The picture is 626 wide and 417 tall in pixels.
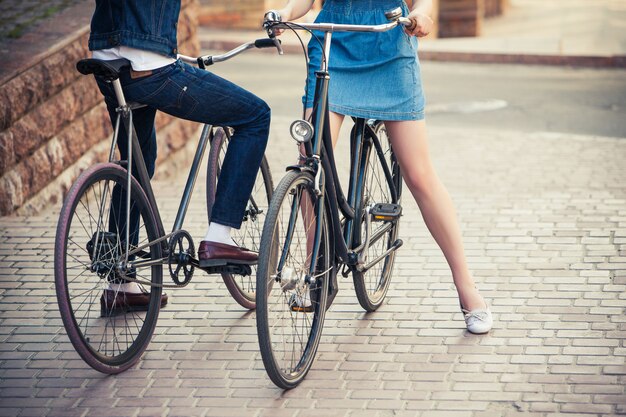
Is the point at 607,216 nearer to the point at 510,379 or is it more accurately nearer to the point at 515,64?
the point at 510,379

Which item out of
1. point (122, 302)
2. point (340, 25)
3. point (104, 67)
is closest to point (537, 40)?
point (122, 302)

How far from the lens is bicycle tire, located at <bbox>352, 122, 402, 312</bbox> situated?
15.2 feet

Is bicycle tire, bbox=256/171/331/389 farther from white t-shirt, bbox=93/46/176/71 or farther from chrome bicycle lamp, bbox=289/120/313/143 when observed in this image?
white t-shirt, bbox=93/46/176/71

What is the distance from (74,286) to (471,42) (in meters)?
11.6

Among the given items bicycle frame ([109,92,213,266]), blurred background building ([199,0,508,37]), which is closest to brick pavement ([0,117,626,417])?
bicycle frame ([109,92,213,266])

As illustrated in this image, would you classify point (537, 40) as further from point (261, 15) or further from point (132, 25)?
point (132, 25)

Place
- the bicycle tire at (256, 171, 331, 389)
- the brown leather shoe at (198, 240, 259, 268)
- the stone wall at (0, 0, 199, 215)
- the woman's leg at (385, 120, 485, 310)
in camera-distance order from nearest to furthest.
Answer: the bicycle tire at (256, 171, 331, 389) → the brown leather shoe at (198, 240, 259, 268) → the woman's leg at (385, 120, 485, 310) → the stone wall at (0, 0, 199, 215)

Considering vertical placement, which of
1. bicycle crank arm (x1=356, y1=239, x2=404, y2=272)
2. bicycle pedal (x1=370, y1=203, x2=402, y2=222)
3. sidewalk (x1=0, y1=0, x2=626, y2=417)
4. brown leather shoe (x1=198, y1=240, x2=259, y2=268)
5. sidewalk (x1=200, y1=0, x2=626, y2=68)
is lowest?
sidewalk (x1=200, y1=0, x2=626, y2=68)

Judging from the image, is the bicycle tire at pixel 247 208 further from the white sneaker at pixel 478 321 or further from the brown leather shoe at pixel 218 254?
the white sneaker at pixel 478 321

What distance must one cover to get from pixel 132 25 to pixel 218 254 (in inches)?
39.8

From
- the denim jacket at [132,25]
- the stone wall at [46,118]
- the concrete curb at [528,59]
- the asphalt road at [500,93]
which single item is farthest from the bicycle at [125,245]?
the concrete curb at [528,59]

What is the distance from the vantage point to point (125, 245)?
4.37 meters

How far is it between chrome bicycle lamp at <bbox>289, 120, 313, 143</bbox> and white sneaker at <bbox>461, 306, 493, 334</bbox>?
1.26 metres

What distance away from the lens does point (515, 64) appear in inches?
563
